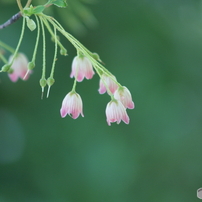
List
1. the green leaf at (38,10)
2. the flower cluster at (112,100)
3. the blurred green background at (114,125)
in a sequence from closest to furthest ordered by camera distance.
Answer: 1. the green leaf at (38,10)
2. the flower cluster at (112,100)
3. the blurred green background at (114,125)

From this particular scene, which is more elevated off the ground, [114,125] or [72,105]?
[72,105]

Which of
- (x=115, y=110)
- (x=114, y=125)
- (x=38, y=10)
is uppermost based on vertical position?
(x=38, y=10)

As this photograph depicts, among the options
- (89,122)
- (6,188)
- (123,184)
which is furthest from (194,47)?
(6,188)

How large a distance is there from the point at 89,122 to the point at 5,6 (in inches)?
30.0

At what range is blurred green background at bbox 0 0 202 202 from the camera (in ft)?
7.08

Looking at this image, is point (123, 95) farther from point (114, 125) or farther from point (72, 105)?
point (114, 125)

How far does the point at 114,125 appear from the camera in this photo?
2.21 metres

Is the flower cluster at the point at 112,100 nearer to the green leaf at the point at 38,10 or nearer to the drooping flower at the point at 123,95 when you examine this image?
the drooping flower at the point at 123,95

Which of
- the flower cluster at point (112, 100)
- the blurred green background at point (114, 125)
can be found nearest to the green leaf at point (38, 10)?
the flower cluster at point (112, 100)

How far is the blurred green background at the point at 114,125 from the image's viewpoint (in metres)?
2.16

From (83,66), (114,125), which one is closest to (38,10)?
(83,66)

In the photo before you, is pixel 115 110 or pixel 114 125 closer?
pixel 115 110

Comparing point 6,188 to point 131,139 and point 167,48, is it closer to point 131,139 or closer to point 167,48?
point 131,139

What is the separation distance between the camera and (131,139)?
226 centimetres
